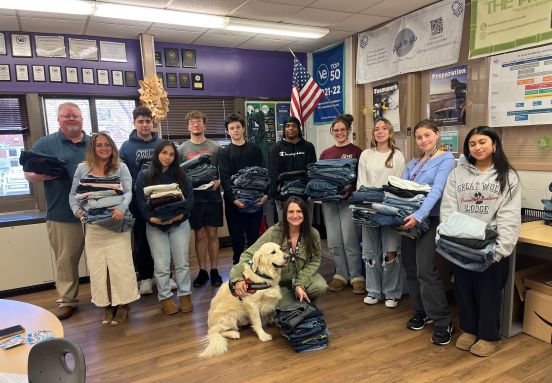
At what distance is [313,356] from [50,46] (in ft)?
13.8

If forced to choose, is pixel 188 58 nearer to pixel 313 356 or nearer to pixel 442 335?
pixel 313 356

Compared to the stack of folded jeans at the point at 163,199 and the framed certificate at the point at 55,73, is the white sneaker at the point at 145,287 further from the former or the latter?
the framed certificate at the point at 55,73

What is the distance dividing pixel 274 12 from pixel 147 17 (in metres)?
1.26

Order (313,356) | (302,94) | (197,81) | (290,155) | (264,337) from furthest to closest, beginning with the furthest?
(197,81) < (302,94) < (290,155) < (264,337) < (313,356)

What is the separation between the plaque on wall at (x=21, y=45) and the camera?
4156 millimetres

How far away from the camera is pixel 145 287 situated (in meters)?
3.68

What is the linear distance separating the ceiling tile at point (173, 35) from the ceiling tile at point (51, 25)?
75 cm

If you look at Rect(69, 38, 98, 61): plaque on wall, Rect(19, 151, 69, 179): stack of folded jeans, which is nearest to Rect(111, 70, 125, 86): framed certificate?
Rect(69, 38, 98, 61): plaque on wall

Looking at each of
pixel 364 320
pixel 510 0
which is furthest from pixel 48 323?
pixel 510 0

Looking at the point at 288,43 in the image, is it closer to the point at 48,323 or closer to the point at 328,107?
the point at 328,107

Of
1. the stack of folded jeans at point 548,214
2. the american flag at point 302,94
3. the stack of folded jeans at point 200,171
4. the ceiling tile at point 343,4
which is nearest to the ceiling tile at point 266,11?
the ceiling tile at point 343,4

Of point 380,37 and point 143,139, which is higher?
point 380,37

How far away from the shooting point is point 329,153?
142 inches

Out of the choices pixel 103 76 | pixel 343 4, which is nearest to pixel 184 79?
pixel 103 76
